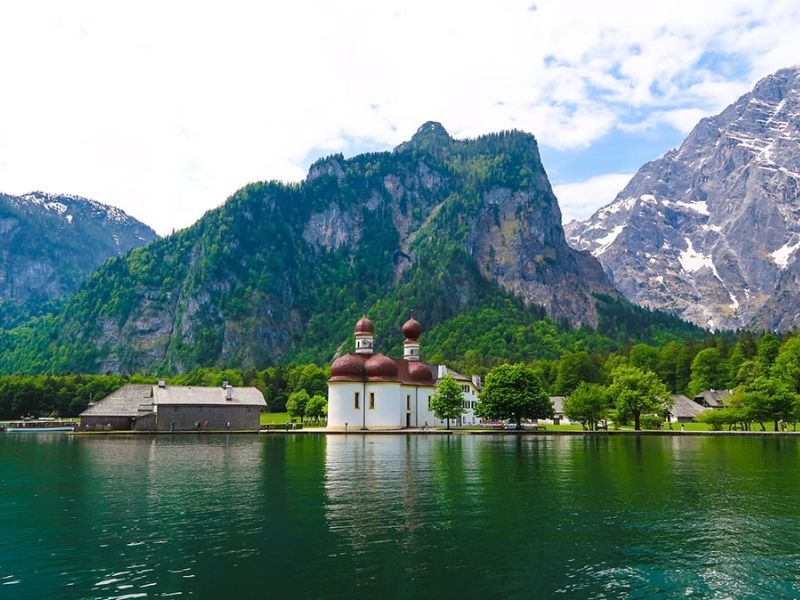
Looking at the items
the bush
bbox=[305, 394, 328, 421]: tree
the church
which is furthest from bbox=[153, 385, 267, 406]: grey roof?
the bush

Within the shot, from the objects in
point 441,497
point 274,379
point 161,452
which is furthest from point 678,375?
point 441,497

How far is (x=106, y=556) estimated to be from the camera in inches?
914

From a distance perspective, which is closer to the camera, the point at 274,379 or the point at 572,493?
the point at 572,493

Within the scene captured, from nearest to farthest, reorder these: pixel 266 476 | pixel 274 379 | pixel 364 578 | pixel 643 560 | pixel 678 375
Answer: pixel 364 578 < pixel 643 560 < pixel 266 476 < pixel 678 375 < pixel 274 379

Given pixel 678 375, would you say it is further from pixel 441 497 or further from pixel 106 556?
pixel 106 556

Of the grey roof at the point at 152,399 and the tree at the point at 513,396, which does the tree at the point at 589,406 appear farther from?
the grey roof at the point at 152,399

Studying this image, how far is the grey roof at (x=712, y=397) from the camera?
458ft

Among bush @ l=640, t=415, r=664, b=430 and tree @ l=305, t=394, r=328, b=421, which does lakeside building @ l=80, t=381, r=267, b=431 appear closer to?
tree @ l=305, t=394, r=328, b=421

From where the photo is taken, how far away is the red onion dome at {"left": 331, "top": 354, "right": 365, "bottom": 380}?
123 meters

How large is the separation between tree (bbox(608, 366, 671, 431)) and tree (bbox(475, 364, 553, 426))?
448 inches

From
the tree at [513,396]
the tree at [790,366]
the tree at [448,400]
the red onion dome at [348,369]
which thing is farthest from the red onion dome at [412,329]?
the tree at [790,366]

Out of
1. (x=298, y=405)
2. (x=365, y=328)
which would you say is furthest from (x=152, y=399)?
(x=365, y=328)

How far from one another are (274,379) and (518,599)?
17569 centimetres

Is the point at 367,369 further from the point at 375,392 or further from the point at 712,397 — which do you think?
the point at 712,397
